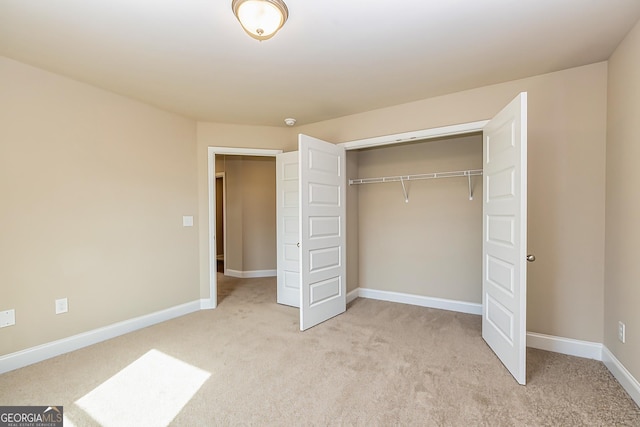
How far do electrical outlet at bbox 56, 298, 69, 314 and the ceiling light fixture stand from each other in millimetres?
2804

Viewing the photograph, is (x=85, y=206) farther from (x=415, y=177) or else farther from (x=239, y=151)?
(x=415, y=177)

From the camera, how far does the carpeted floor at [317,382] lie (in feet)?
5.93

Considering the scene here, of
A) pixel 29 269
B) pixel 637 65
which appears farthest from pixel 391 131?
pixel 29 269

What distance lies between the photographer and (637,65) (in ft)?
6.36

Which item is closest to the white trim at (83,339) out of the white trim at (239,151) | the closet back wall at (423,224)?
the white trim at (239,151)

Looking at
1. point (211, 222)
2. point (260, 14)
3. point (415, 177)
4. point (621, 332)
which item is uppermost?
point (260, 14)

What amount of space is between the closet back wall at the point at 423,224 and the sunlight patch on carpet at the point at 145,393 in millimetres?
2683

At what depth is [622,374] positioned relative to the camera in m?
2.07

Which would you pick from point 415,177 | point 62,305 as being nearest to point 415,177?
point 415,177

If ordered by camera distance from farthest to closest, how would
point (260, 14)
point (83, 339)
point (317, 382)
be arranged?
point (83, 339) < point (317, 382) < point (260, 14)

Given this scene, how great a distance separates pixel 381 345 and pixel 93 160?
10.7 ft

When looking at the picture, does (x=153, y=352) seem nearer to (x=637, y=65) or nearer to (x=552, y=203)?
(x=552, y=203)

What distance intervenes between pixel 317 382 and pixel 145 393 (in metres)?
1.19

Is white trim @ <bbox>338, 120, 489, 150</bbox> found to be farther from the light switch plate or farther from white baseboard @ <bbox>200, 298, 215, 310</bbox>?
the light switch plate
